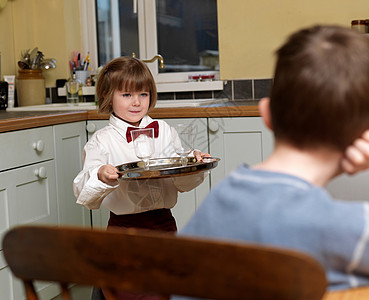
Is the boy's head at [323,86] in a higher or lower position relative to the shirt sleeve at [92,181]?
higher

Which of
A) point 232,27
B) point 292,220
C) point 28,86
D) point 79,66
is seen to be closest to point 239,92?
point 232,27

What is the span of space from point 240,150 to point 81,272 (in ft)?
6.84

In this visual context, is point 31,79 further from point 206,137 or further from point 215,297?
point 215,297

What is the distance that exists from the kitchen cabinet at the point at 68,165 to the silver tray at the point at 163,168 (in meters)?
0.91


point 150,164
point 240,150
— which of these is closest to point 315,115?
point 150,164

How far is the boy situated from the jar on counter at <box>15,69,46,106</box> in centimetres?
284

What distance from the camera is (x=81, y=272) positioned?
691 mm

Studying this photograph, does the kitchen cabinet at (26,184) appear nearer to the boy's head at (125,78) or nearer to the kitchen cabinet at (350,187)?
the boy's head at (125,78)

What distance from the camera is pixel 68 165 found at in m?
2.85

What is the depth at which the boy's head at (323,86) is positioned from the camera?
2.47ft

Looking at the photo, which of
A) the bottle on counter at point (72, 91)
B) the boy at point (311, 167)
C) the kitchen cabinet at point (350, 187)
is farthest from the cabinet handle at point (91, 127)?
the boy at point (311, 167)

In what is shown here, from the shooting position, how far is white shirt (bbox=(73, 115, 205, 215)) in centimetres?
194

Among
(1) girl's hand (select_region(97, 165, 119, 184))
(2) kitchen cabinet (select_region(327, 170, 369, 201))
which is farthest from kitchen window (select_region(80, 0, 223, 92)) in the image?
(2) kitchen cabinet (select_region(327, 170, 369, 201))

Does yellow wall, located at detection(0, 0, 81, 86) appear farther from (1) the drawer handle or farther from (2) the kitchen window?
(1) the drawer handle
